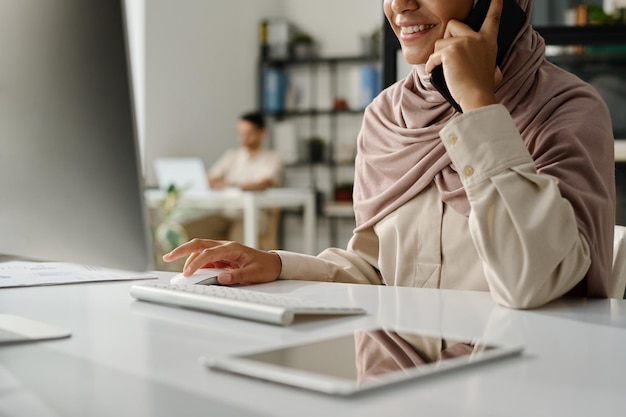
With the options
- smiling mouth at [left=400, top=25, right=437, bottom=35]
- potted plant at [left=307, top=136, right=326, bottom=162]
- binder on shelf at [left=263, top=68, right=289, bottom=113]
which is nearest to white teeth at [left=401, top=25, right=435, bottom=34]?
smiling mouth at [left=400, top=25, right=437, bottom=35]

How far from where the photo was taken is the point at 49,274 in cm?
119

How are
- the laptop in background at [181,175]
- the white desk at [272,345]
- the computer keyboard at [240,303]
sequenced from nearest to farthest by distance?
the white desk at [272,345], the computer keyboard at [240,303], the laptop in background at [181,175]

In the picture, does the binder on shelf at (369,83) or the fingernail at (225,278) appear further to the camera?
the binder on shelf at (369,83)

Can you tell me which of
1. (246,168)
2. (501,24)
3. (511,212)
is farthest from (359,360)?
(246,168)

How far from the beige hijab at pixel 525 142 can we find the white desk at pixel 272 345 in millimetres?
160

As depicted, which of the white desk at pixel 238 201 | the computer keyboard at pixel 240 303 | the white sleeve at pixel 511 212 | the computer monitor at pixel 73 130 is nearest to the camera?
the computer monitor at pixel 73 130

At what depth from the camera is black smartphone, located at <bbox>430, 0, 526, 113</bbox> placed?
1262 mm

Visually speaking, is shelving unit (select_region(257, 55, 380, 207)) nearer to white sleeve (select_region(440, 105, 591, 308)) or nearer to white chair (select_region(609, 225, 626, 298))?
white chair (select_region(609, 225, 626, 298))

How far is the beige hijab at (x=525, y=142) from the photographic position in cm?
113

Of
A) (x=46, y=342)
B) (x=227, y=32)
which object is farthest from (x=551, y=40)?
(x=227, y=32)

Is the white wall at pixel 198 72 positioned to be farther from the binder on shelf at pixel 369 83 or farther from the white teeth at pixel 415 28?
the white teeth at pixel 415 28

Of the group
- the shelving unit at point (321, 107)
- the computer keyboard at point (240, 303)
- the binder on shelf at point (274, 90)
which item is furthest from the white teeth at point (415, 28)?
the binder on shelf at point (274, 90)

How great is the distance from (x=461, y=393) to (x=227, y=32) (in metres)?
6.63

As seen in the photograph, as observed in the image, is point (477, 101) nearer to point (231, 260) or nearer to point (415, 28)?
point (415, 28)
